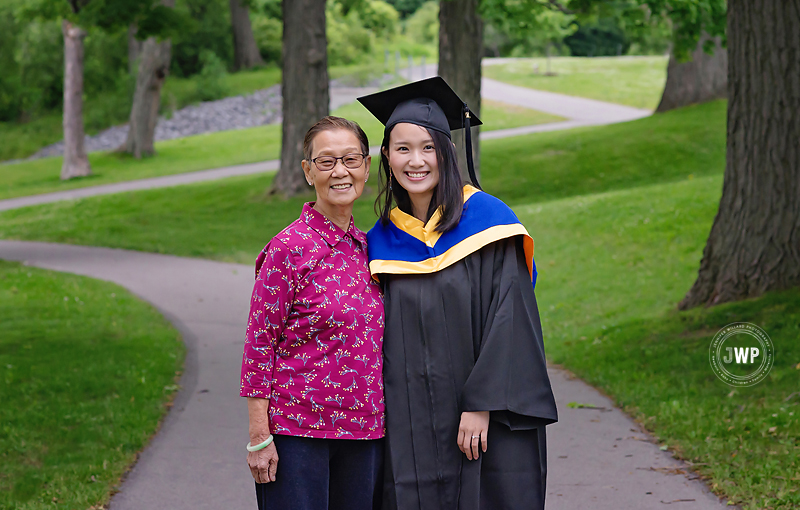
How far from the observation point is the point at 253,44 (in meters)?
45.5

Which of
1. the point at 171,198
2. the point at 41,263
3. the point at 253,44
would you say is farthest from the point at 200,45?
the point at 41,263

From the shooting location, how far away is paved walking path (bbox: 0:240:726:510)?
4.50m

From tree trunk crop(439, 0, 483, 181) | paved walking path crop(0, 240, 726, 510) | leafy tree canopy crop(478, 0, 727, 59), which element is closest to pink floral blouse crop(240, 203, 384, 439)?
paved walking path crop(0, 240, 726, 510)

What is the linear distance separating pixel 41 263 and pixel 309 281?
11.1m

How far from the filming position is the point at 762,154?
6.98 metres

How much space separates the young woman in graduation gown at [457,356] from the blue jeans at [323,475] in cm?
9

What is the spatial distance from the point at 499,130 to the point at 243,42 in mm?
22580

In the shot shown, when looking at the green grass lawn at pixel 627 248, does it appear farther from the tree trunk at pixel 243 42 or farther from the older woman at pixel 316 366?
the tree trunk at pixel 243 42

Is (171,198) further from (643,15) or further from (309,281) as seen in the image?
(309,281)

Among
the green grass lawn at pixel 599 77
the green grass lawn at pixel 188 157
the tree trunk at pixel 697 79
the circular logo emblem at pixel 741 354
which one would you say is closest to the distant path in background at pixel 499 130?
the green grass lawn at pixel 188 157

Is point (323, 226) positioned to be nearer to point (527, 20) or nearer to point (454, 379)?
point (454, 379)

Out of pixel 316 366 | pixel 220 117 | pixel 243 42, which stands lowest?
pixel 220 117

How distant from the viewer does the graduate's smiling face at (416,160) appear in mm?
2938

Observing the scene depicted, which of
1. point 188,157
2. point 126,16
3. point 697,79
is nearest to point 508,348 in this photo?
point 126,16
